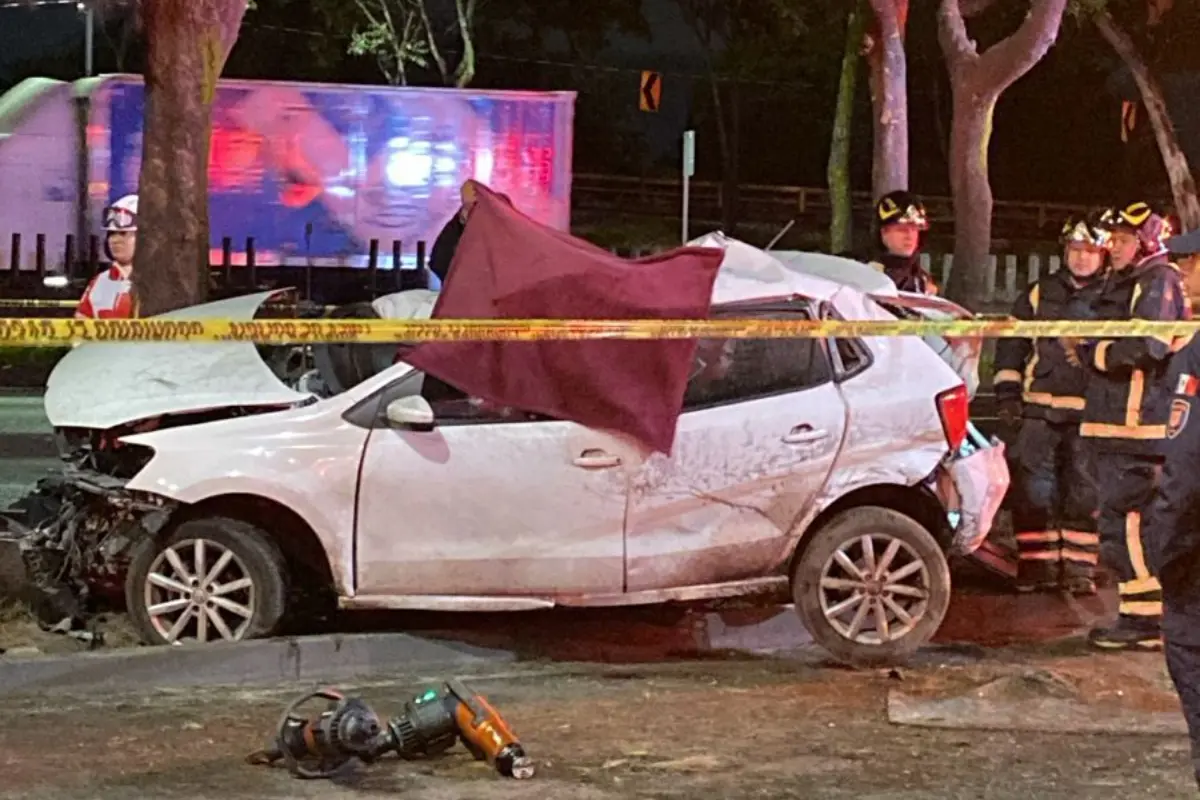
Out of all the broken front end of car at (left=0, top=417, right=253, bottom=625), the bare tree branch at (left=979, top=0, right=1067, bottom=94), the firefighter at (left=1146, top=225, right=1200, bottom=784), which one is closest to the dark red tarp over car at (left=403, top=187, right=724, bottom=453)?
→ the broken front end of car at (left=0, top=417, right=253, bottom=625)

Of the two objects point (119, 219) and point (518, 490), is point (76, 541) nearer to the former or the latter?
point (518, 490)

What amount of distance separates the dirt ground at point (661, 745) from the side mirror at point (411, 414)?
1.03 meters

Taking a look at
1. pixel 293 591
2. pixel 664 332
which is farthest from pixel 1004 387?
pixel 293 591

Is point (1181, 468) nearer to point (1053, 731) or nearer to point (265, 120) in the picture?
point (1053, 731)

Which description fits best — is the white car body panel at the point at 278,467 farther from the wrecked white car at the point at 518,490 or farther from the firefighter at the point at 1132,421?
the firefighter at the point at 1132,421

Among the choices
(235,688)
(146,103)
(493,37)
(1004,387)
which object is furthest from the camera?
(493,37)

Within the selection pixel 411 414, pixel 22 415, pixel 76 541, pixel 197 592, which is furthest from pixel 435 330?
pixel 22 415

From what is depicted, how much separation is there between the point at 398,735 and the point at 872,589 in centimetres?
243

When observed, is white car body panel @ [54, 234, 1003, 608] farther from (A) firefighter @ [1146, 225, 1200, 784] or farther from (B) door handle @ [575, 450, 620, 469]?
(A) firefighter @ [1146, 225, 1200, 784]

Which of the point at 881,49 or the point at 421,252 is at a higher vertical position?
the point at 881,49

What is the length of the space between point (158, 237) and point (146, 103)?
33.6 inches

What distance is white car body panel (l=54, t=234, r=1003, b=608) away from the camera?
6891mm

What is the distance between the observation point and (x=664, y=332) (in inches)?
269

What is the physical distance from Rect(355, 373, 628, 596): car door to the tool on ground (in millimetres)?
1362
